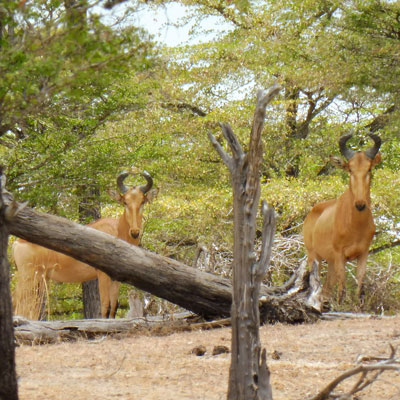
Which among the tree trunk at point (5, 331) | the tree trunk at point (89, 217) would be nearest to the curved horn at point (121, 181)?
the tree trunk at point (89, 217)

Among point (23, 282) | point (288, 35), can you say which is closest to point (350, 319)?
point (23, 282)

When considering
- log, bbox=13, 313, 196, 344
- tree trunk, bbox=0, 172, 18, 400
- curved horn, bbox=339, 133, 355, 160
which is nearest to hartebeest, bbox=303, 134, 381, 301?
curved horn, bbox=339, 133, 355, 160

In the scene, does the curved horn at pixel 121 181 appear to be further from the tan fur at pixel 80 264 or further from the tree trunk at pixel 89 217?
the tree trunk at pixel 89 217

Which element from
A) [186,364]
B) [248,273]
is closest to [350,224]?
[186,364]

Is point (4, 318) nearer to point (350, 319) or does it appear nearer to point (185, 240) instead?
point (350, 319)

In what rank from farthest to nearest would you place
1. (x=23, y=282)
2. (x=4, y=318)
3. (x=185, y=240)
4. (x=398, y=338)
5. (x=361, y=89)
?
(x=185, y=240)
(x=361, y=89)
(x=23, y=282)
(x=398, y=338)
(x=4, y=318)

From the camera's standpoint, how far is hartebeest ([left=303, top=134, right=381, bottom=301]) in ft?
35.2

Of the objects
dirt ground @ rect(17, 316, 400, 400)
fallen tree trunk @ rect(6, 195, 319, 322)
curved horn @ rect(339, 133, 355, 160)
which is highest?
curved horn @ rect(339, 133, 355, 160)

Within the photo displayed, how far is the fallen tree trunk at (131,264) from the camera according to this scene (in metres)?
8.38

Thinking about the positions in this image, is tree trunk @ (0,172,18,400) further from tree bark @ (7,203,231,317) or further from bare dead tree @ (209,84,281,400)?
tree bark @ (7,203,231,317)

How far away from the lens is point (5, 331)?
14.0 feet

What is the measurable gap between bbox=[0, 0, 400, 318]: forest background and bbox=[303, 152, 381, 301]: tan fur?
0.62 metres

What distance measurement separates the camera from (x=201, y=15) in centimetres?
2289

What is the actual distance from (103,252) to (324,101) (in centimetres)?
1424
